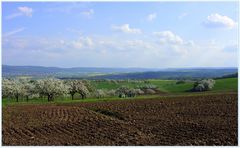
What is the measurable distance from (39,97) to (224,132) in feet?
115

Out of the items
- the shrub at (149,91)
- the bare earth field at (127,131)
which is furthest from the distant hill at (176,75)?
the bare earth field at (127,131)

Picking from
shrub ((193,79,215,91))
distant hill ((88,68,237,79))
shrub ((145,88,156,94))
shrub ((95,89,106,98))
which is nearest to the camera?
shrub ((95,89,106,98))

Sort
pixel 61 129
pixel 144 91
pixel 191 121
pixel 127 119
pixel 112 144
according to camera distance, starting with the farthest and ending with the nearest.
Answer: pixel 144 91, pixel 127 119, pixel 191 121, pixel 61 129, pixel 112 144

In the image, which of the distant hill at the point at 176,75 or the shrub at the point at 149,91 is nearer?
the shrub at the point at 149,91

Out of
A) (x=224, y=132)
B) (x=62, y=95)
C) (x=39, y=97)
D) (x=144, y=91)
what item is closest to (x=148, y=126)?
(x=224, y=132)

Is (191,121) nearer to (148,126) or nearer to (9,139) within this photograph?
(148,126)

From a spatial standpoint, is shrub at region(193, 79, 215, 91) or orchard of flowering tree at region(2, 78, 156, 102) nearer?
orchard of flowering tree at region(2, 78, 156, 102)

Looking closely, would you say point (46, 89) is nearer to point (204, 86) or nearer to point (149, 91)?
point (149, 91)

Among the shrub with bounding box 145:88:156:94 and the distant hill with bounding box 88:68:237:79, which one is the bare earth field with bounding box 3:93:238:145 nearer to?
the shrub with bounding box 145:88:156:94

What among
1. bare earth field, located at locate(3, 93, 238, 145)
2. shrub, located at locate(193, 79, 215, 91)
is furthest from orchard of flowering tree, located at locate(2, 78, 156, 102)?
bare earth field, located at locate(3, 93, 238, 145)

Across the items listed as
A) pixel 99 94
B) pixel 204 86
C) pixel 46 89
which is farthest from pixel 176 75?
pixel 46 89

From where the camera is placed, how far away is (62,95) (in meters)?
42.3

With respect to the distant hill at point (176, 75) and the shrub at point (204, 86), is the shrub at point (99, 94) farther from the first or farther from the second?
the distant hill at point (176, 75)

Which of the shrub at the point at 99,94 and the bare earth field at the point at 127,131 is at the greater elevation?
the bare earth field at the point at 127,131
